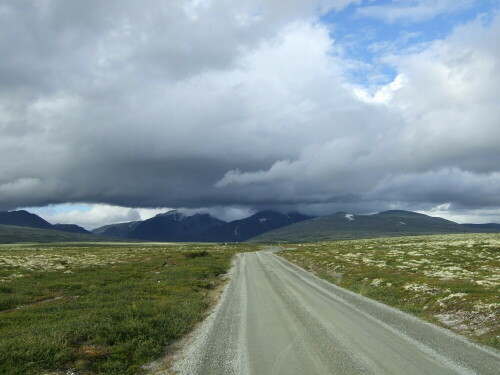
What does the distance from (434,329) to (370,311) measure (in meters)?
4.68

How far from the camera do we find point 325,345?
562 inches

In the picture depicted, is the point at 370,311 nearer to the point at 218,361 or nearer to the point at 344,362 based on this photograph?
A: the point at 344,362

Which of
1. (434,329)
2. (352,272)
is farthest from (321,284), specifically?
(434,329)

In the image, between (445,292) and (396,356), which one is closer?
(396,356)

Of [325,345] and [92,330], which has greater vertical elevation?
[92,330]

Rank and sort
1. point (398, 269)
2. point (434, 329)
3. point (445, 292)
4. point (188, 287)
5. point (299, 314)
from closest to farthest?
point (434, 329), point (299, 314), point (445, 292), point (188, 287), point (398, 269)

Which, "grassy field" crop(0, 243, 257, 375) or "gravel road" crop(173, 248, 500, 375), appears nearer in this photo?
"gravel road" crop(173, 248, 500, 375)

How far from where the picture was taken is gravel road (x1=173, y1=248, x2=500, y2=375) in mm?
11828

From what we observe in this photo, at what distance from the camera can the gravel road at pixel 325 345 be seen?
11828mm

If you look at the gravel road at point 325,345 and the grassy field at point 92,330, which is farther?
the grassy field at point 92,330

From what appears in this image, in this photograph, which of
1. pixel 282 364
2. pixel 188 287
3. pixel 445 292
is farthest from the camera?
pixel 188 287

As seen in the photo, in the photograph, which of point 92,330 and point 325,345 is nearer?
point 325,345

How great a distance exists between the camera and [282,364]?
12.2 metres

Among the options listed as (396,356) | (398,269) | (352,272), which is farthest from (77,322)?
(398,269)
